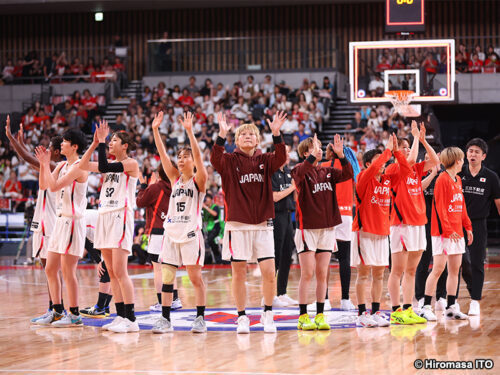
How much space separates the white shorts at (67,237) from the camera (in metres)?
8.07

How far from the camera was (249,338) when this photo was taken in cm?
725

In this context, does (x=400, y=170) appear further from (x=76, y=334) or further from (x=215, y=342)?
(x=76, y=334)

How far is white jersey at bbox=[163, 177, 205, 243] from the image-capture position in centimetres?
766

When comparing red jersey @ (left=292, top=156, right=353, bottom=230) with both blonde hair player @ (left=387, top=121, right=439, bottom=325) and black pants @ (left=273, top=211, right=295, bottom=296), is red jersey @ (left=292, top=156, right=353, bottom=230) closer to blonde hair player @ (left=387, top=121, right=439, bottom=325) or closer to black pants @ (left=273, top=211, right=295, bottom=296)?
blonde hair player @ (left=387, top=121, right=439, bottom=325)

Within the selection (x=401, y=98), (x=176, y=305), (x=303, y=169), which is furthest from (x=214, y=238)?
(x=303, y=169)

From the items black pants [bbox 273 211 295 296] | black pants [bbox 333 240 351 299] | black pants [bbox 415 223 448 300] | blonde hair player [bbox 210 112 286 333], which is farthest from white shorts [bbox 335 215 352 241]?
blonde hair player [bbox 210 112 286 333]

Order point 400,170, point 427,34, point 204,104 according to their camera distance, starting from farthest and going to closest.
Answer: point 427,34
point 204,104
point 400,170

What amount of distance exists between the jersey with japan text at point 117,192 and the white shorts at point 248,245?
1.12 metres

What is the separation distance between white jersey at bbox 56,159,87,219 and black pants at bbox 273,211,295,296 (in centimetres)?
257

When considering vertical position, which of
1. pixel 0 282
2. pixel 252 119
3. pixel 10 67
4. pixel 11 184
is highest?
pixel 10 67

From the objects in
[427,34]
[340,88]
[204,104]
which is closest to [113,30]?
[204,104]

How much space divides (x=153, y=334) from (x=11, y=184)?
13.6 meters

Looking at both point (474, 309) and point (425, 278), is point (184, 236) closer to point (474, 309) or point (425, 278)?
point (425, 278)

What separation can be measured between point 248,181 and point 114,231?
55.7 inches
